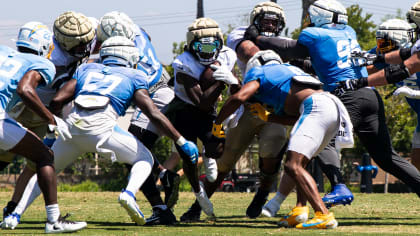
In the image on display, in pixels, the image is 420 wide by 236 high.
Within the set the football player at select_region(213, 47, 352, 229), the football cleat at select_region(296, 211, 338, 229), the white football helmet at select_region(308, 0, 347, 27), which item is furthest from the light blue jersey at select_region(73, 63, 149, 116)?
the white football helmet at select_region(308, 0, 347, 27)

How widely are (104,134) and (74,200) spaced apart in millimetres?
5046

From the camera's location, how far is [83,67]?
7.17 metres

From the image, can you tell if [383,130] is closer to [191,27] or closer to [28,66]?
[191,27]

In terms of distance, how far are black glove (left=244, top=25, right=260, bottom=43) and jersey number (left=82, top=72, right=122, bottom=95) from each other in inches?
79.7

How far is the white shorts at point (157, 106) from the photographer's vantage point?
27.3 ft

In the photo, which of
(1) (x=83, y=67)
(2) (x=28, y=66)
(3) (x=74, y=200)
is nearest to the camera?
(2) (x=28, y=66)

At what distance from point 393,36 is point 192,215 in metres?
3.16

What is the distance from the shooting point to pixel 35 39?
715 cm

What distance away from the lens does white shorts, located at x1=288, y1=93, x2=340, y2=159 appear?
267 inches

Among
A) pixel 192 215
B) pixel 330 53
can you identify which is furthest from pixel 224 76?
pixel 192 215

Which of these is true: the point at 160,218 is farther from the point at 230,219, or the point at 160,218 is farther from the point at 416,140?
the point at 416,140

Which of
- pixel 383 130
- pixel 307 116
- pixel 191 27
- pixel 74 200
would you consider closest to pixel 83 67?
pixel 191 27

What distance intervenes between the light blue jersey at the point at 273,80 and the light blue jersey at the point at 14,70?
195 centimetres

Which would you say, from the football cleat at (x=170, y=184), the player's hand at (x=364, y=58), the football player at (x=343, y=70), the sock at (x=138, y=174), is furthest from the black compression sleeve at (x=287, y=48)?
the sock at (x=138, y=174)
